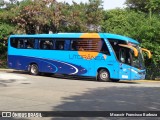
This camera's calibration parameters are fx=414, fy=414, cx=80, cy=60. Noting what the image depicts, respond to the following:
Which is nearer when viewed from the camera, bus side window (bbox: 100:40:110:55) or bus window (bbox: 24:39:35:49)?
bus side window (bbox: 100:40:110:55)

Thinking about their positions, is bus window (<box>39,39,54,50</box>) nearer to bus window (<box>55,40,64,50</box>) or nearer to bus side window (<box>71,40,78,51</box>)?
bus window (<box>55,40,64,50</box>)

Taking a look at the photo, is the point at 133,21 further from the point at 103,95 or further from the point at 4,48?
the point at 103,95

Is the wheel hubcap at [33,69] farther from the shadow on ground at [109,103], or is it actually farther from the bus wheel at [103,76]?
the shadow on ground at [109,103]

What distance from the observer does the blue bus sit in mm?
25484

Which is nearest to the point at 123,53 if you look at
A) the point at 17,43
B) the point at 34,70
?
the point at 34,70

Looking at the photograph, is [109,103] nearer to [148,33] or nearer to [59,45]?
[59,45]

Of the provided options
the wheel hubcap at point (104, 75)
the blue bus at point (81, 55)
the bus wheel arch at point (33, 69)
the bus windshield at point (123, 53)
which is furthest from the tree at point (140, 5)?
the wheel hubcap at point (104, 75)

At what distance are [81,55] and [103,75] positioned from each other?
2007mm

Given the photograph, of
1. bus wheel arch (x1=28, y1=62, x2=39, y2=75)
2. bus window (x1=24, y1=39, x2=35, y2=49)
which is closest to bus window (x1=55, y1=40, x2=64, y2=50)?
bus window (x1=24, y1=39, x2=35, y2=49)

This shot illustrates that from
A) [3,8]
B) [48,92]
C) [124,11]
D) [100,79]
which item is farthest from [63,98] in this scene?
[124,11]

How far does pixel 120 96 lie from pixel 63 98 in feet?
8.07

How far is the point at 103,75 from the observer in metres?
26.1

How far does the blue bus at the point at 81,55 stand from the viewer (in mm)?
25484

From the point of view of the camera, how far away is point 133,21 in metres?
35.3
